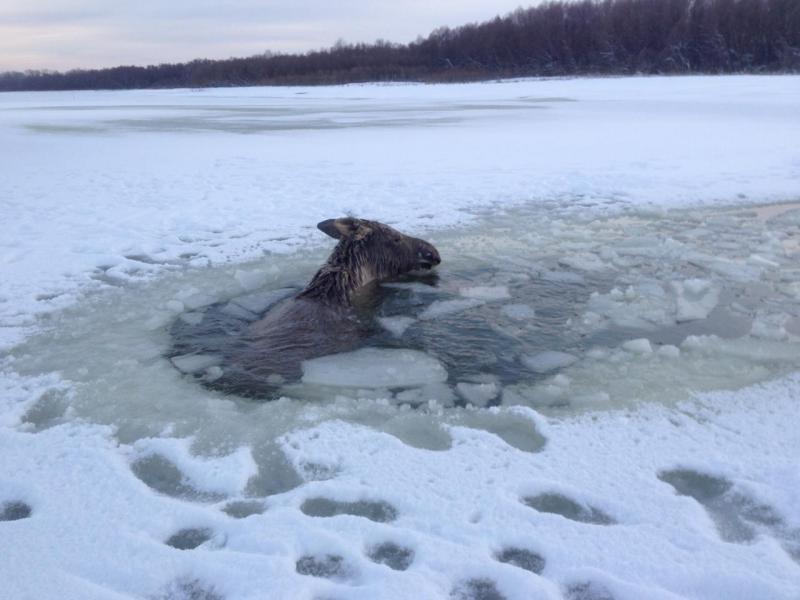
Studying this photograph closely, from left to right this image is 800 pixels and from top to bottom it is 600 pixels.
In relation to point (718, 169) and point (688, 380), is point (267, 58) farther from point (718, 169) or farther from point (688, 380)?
point (688, 380)

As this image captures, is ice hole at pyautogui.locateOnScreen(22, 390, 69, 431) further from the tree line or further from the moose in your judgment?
the tree line

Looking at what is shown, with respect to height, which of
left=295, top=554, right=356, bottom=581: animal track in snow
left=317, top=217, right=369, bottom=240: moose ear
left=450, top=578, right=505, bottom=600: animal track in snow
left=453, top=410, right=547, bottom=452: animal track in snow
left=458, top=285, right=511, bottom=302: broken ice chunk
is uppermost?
left=317, top=217, right=369, bottom=240: moose ear

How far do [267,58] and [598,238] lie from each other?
9352 cm

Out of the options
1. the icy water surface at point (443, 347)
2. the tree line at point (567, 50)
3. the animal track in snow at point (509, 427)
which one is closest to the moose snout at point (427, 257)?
the icy water surface at point (443, 347)

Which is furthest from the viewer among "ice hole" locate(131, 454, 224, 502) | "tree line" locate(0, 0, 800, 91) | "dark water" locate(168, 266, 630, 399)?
"tree line" locate(0, 0, 800, 91)

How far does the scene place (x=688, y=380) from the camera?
13.3ft

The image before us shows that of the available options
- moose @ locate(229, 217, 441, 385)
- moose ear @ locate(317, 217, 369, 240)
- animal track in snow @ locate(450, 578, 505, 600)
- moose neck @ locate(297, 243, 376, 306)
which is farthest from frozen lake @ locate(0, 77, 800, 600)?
moose ear @ locate(317, 217, 369, 240)

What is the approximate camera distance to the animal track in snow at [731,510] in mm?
2703

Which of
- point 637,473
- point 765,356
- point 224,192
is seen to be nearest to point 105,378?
point 637,473

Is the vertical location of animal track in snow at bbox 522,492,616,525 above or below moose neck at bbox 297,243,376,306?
below

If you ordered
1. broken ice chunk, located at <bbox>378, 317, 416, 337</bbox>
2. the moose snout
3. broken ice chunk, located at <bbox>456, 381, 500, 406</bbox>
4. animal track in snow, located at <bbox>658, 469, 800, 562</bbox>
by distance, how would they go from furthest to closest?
1. the moose snout
2. broken ice chunk, located at <bbox>378, 317, 416, 337</bbox>
3. broken ice chunk, located at <bbox>456, 381, 500, 406</bbox>
4. animal track in snow, located at <bbox>658, 469, 800, 562</bbox>

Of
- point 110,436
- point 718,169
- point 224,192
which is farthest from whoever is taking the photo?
point 718,169

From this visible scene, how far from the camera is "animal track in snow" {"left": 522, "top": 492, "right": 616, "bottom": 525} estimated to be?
112 inches

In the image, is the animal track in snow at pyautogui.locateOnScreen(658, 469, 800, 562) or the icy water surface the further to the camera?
the icy water surface
